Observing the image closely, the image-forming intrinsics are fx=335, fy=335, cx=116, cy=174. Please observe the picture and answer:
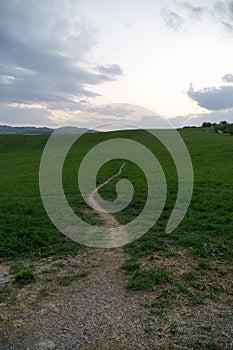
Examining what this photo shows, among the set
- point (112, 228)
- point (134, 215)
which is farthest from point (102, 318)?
point (134, 215)

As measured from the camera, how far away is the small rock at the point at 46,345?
673 cm

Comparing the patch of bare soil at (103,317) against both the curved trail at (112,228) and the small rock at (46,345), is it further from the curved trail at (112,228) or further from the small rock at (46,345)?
the curved trail at (112,228)

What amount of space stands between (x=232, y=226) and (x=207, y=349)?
8.17m

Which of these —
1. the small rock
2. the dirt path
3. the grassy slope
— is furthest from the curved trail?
the small rock

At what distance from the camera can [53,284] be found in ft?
31.9

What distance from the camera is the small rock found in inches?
265

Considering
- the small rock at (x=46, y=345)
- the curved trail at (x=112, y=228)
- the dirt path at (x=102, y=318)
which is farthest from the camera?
the curved trail at (x=112, y=228)

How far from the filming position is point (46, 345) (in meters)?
6.82

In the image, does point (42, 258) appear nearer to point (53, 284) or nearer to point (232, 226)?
point (53, 284)

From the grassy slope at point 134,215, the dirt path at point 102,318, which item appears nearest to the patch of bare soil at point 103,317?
the dirt path at point 102,318

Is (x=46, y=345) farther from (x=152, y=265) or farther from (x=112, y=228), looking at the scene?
(x=112, y=228)

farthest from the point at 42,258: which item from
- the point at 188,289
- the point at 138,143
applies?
the point at 138,143

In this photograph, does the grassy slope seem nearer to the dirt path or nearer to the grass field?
the grass field

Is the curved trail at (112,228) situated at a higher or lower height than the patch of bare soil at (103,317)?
higher
